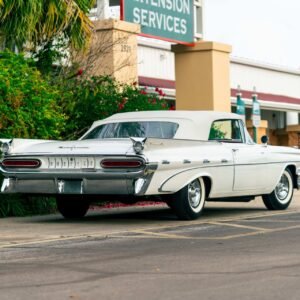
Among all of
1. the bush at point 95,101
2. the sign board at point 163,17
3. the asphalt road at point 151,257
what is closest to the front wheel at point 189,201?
the asphalt road at point 151,257

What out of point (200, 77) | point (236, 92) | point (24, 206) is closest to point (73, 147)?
point (24, 206)

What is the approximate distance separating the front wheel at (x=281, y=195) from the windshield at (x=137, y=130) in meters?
2.38

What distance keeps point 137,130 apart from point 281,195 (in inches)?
119

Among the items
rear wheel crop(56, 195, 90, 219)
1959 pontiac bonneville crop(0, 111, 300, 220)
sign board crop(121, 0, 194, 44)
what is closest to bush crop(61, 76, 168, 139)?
rear wheel crop(56, 195, 90, 219)

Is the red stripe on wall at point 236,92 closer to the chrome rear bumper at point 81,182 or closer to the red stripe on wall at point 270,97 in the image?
the red stripe on wall at point 270,97

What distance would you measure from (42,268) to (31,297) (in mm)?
1589

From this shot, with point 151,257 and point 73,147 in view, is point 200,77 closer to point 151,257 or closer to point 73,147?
point 73,147

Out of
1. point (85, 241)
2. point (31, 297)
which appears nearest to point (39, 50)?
point (85, 241)

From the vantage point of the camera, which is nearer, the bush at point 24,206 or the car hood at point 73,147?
the car hood at point 73,147

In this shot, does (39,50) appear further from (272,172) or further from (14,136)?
(272,172)

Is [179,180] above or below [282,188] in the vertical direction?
above

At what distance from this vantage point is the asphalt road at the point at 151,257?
7617 millimetres

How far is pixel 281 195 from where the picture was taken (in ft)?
53.4

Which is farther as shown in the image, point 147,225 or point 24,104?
point 24,104
